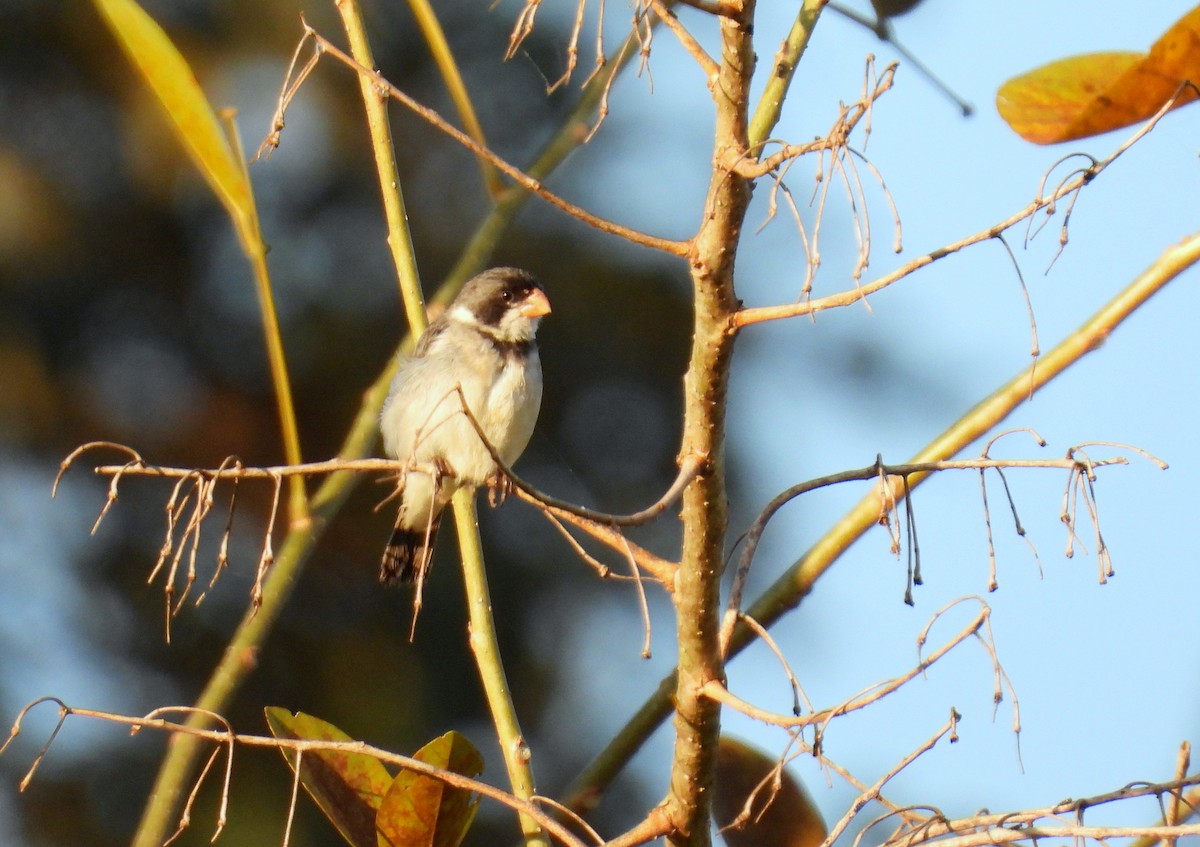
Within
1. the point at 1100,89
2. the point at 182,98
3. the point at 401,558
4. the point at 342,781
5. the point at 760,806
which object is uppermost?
the point at 1100,89

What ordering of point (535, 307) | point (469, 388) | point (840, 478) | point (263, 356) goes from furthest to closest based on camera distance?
point (263, 356), point (535, 307), point (469, 388), point (840, 478)

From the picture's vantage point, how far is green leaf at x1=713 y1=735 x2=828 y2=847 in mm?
2080

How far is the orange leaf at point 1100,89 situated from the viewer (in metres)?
1.78

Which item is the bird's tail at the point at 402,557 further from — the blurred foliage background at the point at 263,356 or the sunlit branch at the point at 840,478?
the sunlit branch at the point at 840,478

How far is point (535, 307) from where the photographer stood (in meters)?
4.11

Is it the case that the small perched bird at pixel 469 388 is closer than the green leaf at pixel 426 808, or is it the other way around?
the green leaf at pixel 426 808

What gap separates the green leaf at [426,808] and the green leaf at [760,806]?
1.34 feet

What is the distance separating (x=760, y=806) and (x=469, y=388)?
187 cm

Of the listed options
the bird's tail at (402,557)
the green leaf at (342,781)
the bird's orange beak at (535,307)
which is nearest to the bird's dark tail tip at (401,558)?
the bird's tail at (402,557)

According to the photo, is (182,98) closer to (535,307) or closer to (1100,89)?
(1100,89)

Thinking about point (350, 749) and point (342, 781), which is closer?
point (350, 749)

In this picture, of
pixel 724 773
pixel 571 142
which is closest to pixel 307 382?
pixel 571 142

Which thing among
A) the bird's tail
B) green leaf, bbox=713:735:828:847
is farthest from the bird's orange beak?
green leaf, bbox=713:735:828:847

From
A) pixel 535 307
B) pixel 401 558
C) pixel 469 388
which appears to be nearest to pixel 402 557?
pixel 401 558
